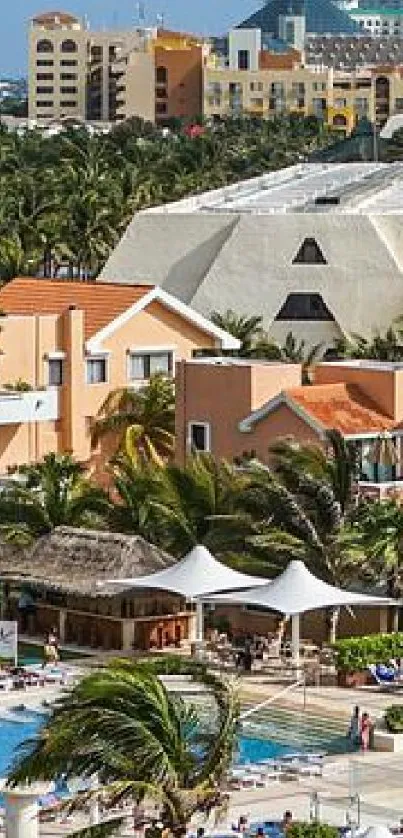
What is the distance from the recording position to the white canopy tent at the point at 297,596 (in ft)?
113

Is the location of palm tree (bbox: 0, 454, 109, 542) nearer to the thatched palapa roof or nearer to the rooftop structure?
the thatched palapa roof

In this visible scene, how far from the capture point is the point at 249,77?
19875 cm

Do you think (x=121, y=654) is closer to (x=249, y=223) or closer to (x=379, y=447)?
(x=379, y=447)

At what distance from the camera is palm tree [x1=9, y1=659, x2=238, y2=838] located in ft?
60.5

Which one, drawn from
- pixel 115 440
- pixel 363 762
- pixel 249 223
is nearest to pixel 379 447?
pixel 115 440

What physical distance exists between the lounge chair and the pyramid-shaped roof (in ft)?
7.86

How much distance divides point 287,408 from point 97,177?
166 feet

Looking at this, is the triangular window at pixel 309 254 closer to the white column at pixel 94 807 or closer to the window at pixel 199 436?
the window at pixel 199 436

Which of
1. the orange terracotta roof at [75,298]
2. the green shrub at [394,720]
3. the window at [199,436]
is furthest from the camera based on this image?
the orange terracotta roof at [75,298]

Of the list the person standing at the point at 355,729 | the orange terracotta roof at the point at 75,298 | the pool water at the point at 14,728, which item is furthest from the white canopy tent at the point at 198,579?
the orange terracotta roof at the point at 75,298

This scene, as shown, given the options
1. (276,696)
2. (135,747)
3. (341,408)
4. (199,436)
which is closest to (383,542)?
(276,696)

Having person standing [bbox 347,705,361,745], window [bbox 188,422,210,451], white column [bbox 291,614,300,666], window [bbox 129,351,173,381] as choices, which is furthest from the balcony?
person standing [bbox 347,705,361,745]

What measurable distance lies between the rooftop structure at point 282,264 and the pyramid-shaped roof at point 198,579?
3296 cm

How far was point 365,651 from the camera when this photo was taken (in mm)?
34844
